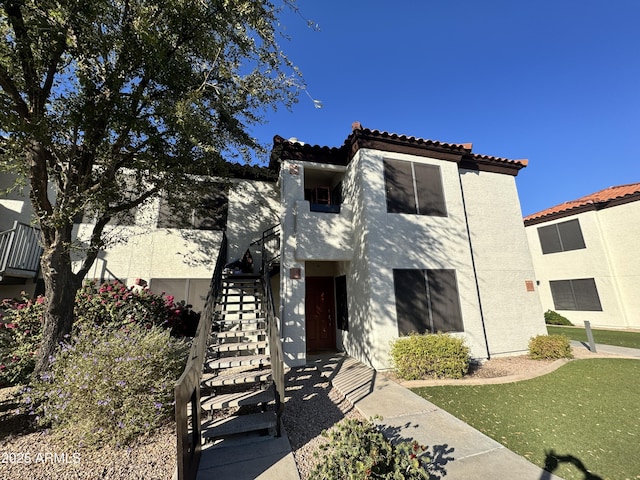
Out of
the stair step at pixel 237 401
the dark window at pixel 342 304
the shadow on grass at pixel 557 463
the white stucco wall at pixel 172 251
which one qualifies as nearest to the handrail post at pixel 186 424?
the stair step at pixel 237 401

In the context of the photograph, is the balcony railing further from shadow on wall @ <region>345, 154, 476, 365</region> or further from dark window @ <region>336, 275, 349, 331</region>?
shadow on wall @ <region>345, 154, 476, 365</region>

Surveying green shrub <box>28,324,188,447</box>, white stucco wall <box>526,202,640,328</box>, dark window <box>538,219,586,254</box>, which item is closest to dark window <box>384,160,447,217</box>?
green shrub <box>28,324,188,447</box>

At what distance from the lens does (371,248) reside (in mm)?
7633

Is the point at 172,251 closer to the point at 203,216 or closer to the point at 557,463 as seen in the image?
the point at 203,216

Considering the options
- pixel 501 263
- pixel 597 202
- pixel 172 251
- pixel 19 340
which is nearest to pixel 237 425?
pixel 19 340

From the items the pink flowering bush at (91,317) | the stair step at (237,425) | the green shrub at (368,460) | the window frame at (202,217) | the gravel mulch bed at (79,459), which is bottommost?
the gravel mulch bed at (79,459)

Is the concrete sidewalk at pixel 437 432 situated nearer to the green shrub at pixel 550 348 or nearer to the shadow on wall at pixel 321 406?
the shadow on wall at pixel 321 406

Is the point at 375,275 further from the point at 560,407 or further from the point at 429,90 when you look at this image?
the point at 429,90

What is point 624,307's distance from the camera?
44.9 feet

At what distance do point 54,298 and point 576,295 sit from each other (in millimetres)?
23263

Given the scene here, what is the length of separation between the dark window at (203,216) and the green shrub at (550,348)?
11.2 metres

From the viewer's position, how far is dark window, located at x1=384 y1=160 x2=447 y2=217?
8.31 metres

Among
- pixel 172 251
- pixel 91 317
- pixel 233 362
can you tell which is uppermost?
pixel 172 251

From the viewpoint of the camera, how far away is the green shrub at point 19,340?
5.46 m
